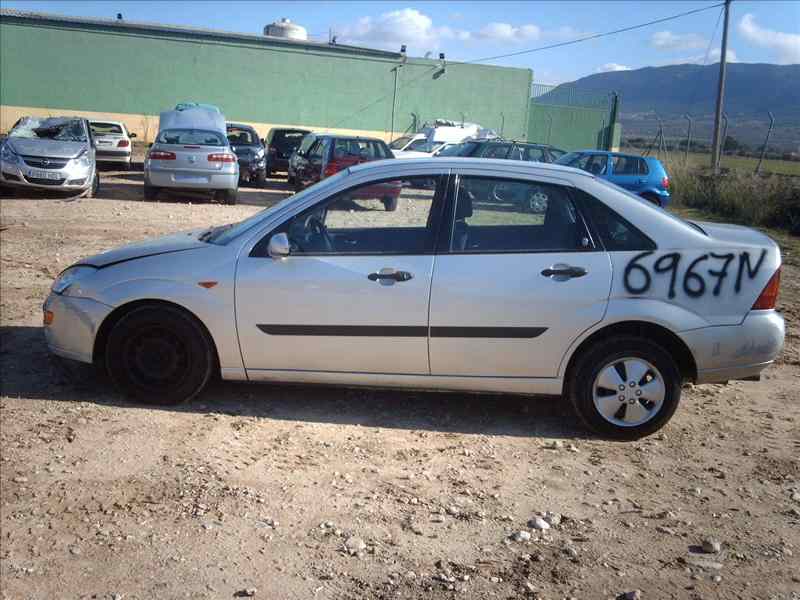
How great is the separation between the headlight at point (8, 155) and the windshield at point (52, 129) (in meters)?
0.58

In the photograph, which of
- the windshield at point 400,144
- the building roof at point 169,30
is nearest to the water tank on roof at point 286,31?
the building roof at point 169,30

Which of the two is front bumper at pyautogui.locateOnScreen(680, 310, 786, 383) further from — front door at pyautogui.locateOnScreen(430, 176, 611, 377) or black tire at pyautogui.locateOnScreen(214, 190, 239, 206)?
black tire at pyautogui.locateOnScreen(214, 190, 239, 206)

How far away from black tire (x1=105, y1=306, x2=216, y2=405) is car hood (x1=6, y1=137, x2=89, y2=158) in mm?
12037

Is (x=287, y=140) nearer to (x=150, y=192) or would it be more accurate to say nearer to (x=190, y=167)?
(x=150, y=192)

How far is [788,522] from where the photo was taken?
420 cm

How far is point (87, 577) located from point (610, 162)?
56.9 feet

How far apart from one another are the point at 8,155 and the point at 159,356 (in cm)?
1240

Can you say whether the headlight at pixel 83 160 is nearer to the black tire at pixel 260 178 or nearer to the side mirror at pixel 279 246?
the black tire at pixel 260 178

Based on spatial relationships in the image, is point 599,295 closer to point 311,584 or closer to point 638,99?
point 311,584

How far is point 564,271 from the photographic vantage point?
5086mm

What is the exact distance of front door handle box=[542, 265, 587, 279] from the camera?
5.08 metres

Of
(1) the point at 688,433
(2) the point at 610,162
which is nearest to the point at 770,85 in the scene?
(2) the point at 610,162

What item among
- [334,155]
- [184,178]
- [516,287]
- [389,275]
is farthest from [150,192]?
[516,287]

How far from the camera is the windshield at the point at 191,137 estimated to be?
1716cm
